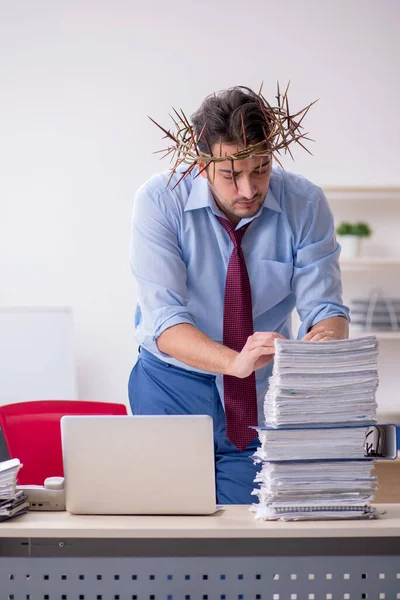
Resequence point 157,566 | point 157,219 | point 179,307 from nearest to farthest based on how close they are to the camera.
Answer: point 157,566 < point 179,307 < point 157,219

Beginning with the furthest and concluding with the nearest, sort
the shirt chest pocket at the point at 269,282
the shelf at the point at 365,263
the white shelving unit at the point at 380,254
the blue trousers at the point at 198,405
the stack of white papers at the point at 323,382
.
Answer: the white shelving unit at the point at 380,254, the shelf at the point at 365,263, the shirt chest pocket at the point at 269,282, the blue trousers at the point at 198,405, the stack of white papers at the point at 323,382

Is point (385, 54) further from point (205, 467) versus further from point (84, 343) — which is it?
point (205, 467)

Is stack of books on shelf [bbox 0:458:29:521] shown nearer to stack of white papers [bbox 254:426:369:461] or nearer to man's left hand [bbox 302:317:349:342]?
stack of white papers [bbox 254:426:369:461]

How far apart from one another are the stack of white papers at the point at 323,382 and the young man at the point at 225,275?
17.2 inches

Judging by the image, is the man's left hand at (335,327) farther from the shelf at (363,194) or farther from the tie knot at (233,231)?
the shelf at (363,194)

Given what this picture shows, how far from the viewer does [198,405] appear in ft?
7.46

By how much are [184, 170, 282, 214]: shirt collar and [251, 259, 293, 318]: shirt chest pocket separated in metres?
0.16

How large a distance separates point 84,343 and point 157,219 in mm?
2420

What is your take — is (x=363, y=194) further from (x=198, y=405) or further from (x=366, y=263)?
(x=198, y=405)

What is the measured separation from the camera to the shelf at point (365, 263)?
172 inches

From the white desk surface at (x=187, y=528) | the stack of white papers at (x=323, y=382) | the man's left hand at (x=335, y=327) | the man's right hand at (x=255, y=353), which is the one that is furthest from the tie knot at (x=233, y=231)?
the white desk surface at (x=187, y=528)

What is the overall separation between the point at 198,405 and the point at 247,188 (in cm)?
62

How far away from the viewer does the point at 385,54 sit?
4680mm

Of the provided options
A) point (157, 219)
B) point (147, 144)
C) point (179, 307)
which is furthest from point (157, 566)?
point (147, 144)
